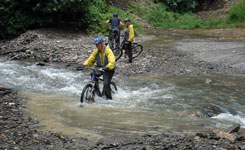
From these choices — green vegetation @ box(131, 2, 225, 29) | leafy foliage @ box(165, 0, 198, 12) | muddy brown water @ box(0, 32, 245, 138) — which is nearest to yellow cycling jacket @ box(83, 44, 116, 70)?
muddy brown water @ box(0, 32, 245, 138)

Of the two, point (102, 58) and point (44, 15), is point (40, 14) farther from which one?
point (102, 58)

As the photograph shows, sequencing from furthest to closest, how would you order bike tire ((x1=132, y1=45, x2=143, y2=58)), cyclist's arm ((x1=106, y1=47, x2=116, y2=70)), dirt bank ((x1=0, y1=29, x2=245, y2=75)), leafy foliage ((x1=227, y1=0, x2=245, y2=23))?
1. leafy foliage ((x1=227, y1=0, x2=245, y2=23))
2. bike tire ((x1=132, y1=45, x2=143, y2=58))
3. dirt bank ((x1=0, y1=29, x2=245, y2=75))
4. cyclist's arm ((x1=106, y1=47, x2=116, y2=70))

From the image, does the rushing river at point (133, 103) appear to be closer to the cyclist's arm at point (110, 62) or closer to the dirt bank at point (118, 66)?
the dirt bank at point (118, 66)

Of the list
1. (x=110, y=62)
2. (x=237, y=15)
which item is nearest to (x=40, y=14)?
(x=110, y=62)

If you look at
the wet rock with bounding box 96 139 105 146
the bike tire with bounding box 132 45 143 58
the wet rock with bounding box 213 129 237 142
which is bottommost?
the wet rock with bounding box 213 129 237 142

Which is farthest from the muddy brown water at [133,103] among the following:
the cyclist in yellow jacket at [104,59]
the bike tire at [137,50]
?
the bike tire at [137,50]

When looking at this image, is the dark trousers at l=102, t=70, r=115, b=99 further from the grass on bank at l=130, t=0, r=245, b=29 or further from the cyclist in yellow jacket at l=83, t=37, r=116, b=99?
the grass on bank at l=130, t=0, r=245, b=29

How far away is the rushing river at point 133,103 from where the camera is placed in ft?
21.8

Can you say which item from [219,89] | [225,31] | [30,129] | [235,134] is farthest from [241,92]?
[225,31]

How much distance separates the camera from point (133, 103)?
8.68 m

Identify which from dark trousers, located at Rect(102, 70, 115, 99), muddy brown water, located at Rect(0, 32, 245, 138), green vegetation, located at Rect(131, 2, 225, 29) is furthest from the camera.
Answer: green vegetation, located at Rect(131, 2, 225, 29)

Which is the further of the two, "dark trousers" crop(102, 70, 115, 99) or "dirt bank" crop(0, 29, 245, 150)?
"dark trousers" crop(102, 70, 115, 99)

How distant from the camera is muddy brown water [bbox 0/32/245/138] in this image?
6621mm

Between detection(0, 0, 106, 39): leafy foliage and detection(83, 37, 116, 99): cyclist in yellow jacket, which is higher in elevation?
detection(0, 0, 106, 39): leafy foliage
